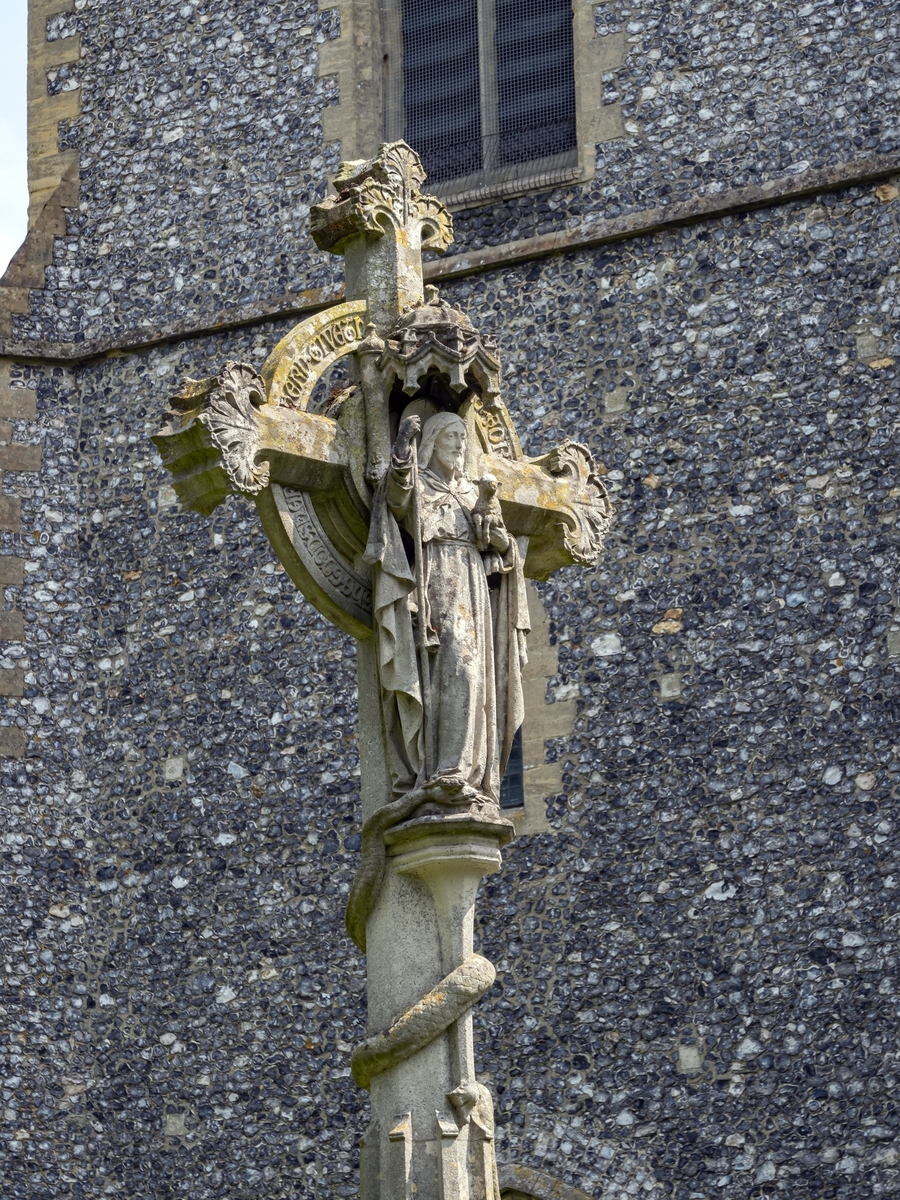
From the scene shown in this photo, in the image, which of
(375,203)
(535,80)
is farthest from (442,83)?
(375,203)

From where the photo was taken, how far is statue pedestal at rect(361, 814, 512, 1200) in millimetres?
6207

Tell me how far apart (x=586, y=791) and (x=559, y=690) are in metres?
0.52

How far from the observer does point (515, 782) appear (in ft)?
40.4

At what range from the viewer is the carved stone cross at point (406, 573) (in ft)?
20.8

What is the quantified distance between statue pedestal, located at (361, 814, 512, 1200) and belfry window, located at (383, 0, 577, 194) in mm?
7163

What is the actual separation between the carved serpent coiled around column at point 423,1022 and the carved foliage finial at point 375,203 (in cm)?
222

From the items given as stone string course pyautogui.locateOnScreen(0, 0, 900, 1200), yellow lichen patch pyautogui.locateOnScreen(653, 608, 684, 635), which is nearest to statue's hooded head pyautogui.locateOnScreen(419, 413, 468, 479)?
stone string course pyautogui.locateOnScreen(0, 0, 900, 1200)

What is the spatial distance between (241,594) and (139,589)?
65 cm

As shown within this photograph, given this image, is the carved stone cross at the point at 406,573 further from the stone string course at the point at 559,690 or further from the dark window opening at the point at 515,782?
the dark window opening at the point at 515,782

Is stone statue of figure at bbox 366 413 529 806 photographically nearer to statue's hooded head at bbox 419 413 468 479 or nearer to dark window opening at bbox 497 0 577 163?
statue's hooded head at bbox 419 413 468 479

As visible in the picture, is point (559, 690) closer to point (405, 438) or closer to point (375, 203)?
point (375, 203)

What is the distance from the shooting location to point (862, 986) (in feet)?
35.7

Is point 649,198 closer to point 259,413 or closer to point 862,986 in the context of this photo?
point 862,986

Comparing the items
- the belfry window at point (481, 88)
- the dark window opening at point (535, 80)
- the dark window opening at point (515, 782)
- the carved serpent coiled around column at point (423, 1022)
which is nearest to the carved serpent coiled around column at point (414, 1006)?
the carved serpent coiled around column at point (423, 1022)
